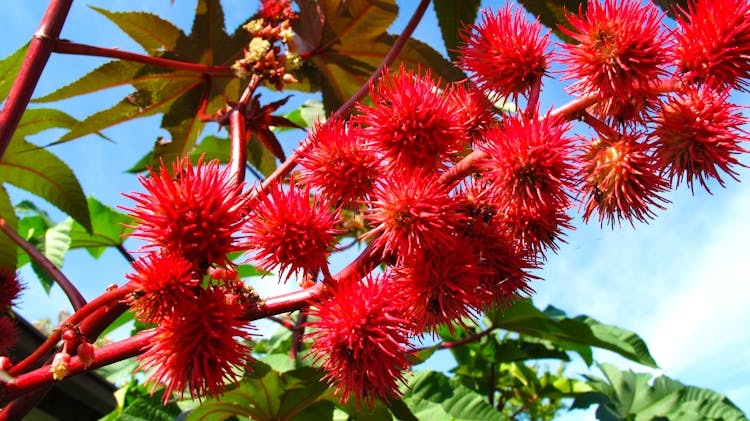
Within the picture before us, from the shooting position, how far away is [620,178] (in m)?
0.93

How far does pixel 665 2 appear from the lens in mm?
1376

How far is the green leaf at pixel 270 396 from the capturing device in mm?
1782

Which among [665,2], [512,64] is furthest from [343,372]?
[665,2]

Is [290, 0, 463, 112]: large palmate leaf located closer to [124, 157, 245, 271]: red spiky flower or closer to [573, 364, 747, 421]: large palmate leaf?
[124, 157, 245, 271]: red spiky flower

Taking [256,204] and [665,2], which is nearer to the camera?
[256,204]

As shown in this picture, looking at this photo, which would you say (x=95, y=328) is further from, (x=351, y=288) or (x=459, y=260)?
(x=459, y=260)

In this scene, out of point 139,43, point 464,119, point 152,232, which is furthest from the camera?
point 139,43

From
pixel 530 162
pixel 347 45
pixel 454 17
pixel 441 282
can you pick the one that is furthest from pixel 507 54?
pixel 347 45

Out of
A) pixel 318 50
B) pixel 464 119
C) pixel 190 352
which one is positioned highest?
pixel 318 50

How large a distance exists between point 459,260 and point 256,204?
0.38 meters

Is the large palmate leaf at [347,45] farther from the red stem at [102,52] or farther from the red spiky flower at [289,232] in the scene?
the red spiky flower at [289,232]

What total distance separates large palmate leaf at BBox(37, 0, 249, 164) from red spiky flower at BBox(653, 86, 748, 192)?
4.89 ft

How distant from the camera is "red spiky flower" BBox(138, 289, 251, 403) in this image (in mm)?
911

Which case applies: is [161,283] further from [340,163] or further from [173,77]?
[173,77]
